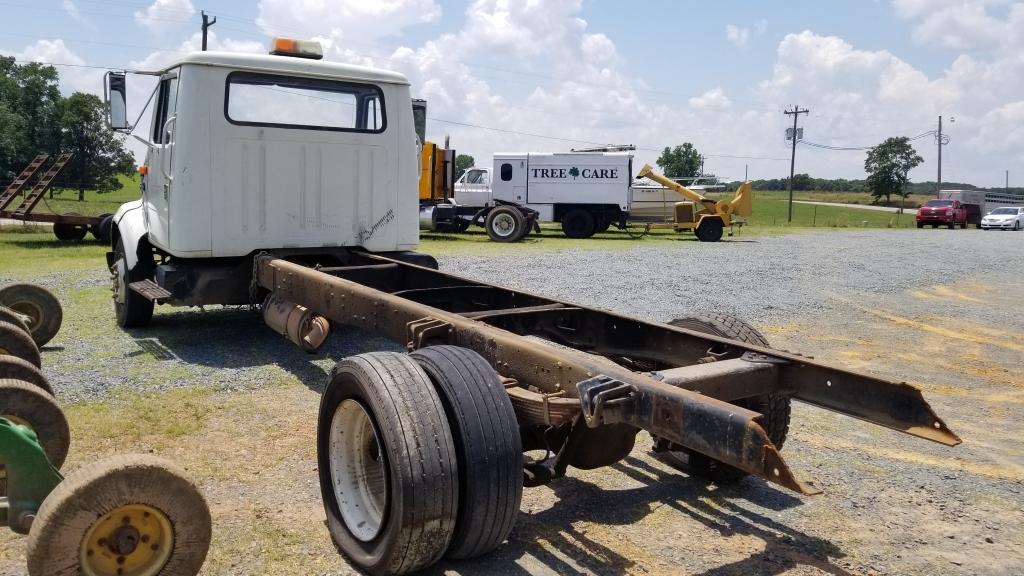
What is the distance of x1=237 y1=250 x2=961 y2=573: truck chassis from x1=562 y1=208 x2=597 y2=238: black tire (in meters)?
21.6

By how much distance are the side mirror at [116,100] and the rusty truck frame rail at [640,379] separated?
3.04 meters

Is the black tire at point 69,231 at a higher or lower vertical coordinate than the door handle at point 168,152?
lower

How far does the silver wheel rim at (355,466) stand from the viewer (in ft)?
11.4

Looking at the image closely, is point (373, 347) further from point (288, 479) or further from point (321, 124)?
point (288, 479)

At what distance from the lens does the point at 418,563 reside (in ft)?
9.90

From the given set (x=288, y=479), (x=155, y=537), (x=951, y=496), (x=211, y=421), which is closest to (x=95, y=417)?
(x=211, y=421)

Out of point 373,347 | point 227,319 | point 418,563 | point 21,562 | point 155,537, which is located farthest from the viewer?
point 227,319

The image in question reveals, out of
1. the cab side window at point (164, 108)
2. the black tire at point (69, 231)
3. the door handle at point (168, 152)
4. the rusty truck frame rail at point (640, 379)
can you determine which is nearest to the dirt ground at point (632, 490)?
the rusty truck frame rail at point (640, 379)

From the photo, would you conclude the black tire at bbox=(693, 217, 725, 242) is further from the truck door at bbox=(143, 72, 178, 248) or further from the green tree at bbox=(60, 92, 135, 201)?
the green tree at bbox=(60, 92, 135, 201)

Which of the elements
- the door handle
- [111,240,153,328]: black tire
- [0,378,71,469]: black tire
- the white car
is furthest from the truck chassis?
the white car

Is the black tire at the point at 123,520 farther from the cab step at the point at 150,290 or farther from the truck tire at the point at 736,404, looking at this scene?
the cab step at the point at 150,290

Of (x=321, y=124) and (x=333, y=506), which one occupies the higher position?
(x=321, y=124)

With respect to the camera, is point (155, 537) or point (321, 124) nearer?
point (155, 537)

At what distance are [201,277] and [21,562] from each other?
3789 millimetres
